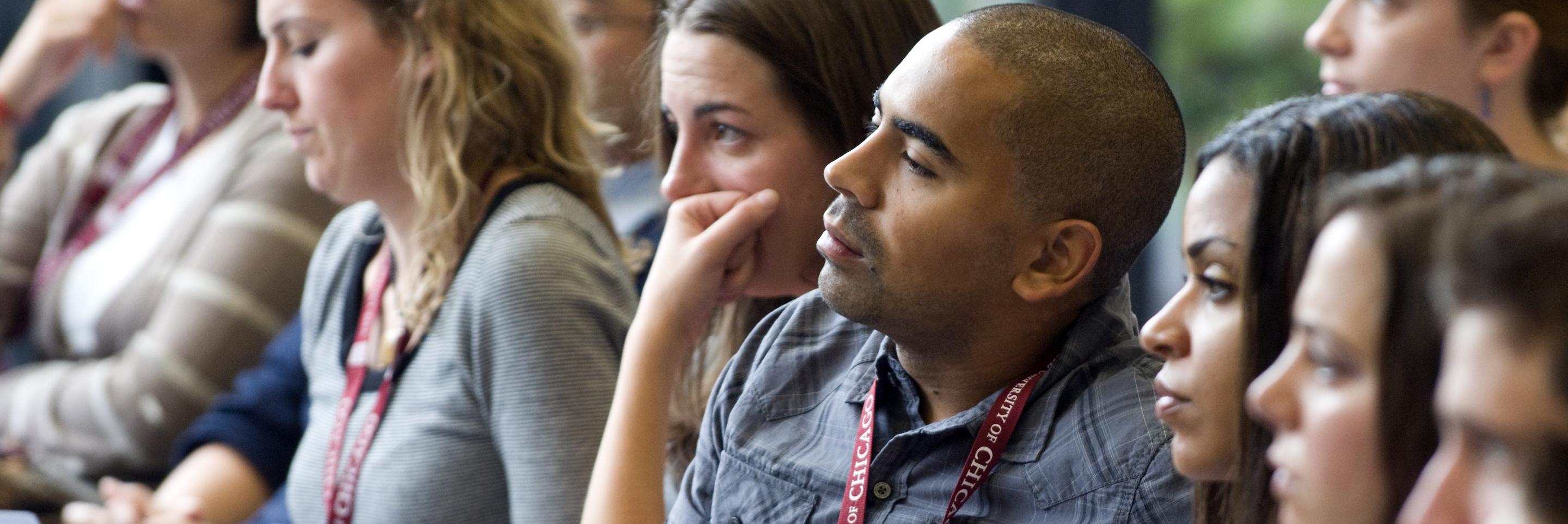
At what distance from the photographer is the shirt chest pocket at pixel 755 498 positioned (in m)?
1.43

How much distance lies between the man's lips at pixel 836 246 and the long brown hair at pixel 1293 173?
15.7 inches

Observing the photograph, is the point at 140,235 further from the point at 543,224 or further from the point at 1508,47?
the point at 1508,47

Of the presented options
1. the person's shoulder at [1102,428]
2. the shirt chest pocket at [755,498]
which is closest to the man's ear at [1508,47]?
the person's shoulder at [1102,428]

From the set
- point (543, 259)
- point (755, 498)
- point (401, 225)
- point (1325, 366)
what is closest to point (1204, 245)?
point (1325, 366)

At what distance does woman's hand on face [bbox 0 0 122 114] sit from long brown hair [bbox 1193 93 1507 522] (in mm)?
2702

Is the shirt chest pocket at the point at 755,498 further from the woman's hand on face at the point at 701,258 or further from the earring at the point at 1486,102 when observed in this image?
the earring at the point at 1486,102

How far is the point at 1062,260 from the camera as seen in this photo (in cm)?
139

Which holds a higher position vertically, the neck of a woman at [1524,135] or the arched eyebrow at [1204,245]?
the arched eyebrow at [1204,245]

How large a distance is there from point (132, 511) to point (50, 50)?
1495 mm

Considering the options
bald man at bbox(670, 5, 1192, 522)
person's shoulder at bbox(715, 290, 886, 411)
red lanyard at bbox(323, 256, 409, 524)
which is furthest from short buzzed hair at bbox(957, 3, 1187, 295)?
red lanyard at bbox(323, 256, 409, 524)

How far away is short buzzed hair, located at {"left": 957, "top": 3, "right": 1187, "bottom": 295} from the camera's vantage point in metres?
1.36

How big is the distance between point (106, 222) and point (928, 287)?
2144 millimetres

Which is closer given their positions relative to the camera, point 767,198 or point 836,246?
point 836,246

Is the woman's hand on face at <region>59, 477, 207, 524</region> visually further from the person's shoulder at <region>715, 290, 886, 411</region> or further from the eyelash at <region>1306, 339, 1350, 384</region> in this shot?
the eyelash at <region>1306, 339, 1350, 384</region>
